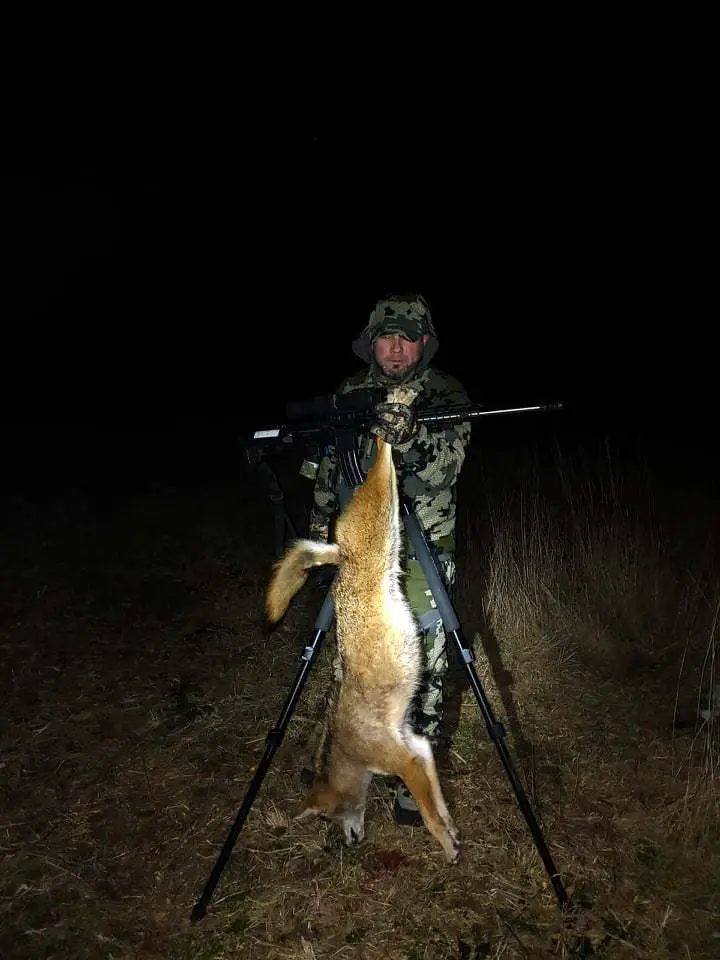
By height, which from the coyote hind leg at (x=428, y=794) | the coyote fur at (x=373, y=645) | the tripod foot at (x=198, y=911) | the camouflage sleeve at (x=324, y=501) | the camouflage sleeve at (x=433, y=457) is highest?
the camouflage sleeve at (x=433, y=457)

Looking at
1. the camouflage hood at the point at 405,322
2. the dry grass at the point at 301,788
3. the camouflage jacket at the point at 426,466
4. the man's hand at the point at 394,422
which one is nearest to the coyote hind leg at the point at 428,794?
the dry grass at the point at 301,788

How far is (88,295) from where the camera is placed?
27.5m

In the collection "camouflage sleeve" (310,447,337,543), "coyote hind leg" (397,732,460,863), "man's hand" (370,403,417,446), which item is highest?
"man's hand" (370,403,417,446)

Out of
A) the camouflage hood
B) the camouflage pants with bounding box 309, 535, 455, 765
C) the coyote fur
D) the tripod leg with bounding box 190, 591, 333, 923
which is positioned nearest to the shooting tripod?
the tripod leg with bounding box 190, 591, 333, 923

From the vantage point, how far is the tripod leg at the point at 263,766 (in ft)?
8.38

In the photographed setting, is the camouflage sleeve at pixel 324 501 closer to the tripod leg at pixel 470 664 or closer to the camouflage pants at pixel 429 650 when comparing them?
the camouflage pants at pixel 429 650

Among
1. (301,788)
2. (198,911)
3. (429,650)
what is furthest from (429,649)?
(198,911)

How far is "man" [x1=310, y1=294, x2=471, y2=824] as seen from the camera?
113 inches

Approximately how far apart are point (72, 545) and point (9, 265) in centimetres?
2708

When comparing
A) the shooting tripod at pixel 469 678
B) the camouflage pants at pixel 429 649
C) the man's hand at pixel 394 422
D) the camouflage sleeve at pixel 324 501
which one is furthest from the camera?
the camouflage sleeve at pixel 324 501

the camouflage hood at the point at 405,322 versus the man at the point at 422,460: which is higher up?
the camouflage hood at the point at 405,322

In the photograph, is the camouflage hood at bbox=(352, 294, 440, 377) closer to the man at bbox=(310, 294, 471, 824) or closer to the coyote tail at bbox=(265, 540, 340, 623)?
the man at bbox=(310, 294, 471, 824)

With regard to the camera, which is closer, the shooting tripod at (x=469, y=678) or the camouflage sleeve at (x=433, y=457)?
the shooting tripod at (x=469, y=678)

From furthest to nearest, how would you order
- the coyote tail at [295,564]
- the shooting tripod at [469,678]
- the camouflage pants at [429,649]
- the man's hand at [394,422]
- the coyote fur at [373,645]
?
the camouflage pants at [429,649] → the coyote tail at [295,564] → the shooting tripod at [469,678] → the coyote fur at [373,645] → the man's hand at [394,422]
